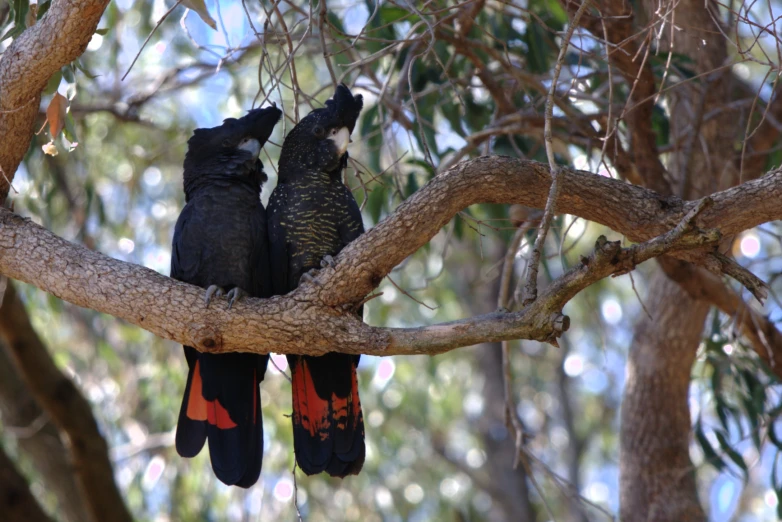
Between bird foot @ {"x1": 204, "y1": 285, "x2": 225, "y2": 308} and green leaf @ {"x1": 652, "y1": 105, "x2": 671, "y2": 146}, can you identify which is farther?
green leaf @ {"x1": 652, "y1": 105, "x2": 671, "y2": 146}

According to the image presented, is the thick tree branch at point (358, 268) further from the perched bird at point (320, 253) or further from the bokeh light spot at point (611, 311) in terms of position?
the bokeh light spot at point (611, 311)

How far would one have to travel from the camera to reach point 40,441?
3.88 metres

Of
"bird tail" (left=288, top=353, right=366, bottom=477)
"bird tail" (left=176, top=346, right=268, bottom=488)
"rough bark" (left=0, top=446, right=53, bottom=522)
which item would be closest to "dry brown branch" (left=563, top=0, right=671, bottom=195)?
"bird tail" (left=288, top=353, right=366, bottom=477)

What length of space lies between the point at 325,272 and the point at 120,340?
4305 millimetres

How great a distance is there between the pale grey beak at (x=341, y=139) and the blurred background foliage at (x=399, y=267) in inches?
7.1

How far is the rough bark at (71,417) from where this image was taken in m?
3.54

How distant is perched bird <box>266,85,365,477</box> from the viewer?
2389 mm

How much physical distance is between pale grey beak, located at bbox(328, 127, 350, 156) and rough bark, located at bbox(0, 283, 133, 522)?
1806 millimetres

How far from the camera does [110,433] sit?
549 centimetres

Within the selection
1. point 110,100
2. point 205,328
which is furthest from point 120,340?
point 205,328

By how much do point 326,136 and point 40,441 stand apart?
2.30 metres

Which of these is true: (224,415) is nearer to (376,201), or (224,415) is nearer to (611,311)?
(376,201)

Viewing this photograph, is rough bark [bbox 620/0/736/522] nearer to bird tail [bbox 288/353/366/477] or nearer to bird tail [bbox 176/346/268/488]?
bird tail [bbox 288/353/366/477]

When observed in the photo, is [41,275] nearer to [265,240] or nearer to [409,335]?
[265,240]
